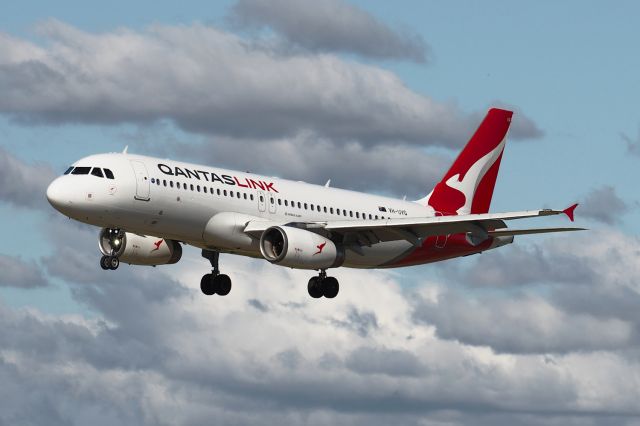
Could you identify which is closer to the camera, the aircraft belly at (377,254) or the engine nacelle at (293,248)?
the engine nacelle at (293,248)

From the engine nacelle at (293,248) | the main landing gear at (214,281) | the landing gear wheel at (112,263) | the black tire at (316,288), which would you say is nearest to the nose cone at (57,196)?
the landing gear wheel at (112,263)

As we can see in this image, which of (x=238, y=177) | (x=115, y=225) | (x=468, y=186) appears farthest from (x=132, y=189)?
(x=468, y=186)

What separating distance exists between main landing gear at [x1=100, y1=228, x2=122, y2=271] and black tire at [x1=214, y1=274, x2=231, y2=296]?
22.1 feet

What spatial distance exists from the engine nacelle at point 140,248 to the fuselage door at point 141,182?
6.03 m

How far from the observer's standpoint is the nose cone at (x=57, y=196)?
63688 mm

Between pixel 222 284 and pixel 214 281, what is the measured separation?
432mm

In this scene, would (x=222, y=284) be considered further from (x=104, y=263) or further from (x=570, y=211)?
(x=570, y=211)

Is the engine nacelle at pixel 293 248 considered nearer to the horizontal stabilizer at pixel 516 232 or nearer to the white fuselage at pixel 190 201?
the white fuselage at pixel 190 201

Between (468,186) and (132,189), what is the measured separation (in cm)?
2309

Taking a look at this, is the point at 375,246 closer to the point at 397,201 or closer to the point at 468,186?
the point at 397,201

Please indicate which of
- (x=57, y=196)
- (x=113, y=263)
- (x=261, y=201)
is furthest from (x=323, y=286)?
(x=57, y=196)

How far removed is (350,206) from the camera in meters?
73.3

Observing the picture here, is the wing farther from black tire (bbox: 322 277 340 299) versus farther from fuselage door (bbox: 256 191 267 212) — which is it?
black tire (bbox: 322 277 340 299)

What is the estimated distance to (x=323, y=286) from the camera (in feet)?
240
